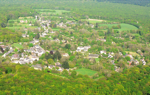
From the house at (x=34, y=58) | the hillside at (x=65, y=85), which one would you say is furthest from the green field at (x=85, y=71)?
the house at (x=34, y=58)

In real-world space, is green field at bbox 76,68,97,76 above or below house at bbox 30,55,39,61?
below

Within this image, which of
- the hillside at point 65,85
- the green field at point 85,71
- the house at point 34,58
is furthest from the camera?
the house at point 34,58

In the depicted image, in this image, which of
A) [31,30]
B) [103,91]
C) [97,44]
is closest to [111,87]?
[103,91]

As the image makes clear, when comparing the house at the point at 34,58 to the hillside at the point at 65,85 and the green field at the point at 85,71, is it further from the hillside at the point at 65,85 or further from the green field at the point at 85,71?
the hillside at the point at 65,85

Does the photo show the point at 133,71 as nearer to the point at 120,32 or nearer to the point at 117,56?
the point at 117,56

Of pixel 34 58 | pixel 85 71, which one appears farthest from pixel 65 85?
pixel 34 58

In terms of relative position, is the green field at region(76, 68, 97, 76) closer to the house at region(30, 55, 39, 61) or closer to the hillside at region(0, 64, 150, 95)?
the hillside at region(0, 64, 150, 95)

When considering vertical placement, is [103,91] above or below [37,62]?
above

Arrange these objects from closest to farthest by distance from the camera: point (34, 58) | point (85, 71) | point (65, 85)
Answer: point (65, 85) < point (85, 71) < point (34, 58)

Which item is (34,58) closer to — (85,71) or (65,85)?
(85,71)

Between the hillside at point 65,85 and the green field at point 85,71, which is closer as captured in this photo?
the hillside at point 65,85

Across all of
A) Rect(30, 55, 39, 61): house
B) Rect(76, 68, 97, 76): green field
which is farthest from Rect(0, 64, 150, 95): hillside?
Rect(30, 55, 39, 61): house
